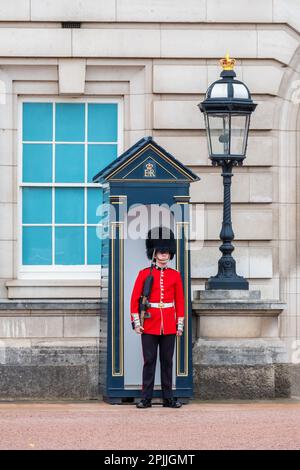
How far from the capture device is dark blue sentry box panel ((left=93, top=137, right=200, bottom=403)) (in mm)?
14875

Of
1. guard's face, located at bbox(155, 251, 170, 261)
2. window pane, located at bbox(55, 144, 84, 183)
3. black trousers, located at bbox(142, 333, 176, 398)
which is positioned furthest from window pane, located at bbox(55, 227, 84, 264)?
black trousers, located at bbox(142, 333, 176, 398)

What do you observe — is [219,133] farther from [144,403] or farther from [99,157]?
[144,403]

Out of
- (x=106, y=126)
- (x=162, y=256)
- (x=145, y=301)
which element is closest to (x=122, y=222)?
(x=162, y=256)

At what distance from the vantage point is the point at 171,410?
14398mm

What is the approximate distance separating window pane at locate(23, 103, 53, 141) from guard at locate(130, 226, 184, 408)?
9.12 ft

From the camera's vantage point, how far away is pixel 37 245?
17.1 meters

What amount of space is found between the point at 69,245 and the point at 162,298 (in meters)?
2.57

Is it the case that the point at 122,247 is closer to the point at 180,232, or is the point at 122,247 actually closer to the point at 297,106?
the point at 180,232

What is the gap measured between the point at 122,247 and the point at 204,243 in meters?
2.15

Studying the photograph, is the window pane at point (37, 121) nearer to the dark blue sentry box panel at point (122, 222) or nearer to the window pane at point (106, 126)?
the window pane at point (106, 126)

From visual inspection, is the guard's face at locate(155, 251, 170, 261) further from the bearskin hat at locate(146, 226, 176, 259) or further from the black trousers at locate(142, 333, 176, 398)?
the black trousers at locate(142, 333, 176, 398)

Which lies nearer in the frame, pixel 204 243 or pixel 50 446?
pixel 50 446
